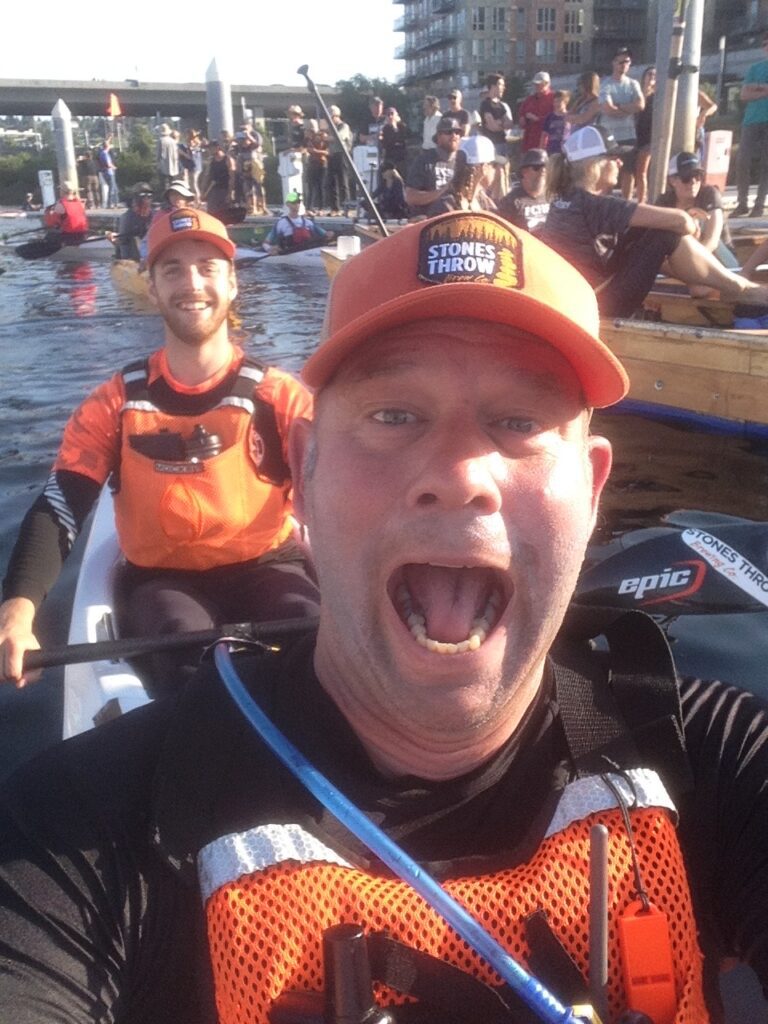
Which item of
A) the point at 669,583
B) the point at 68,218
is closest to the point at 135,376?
the point at 669,583

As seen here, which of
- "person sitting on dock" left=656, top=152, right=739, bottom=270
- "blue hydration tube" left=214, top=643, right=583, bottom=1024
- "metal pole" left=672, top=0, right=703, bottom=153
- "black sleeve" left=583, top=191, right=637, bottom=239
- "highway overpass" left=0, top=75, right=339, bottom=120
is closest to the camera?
"blue hydration tube" left=214, top=643, right=583, bottom=1024

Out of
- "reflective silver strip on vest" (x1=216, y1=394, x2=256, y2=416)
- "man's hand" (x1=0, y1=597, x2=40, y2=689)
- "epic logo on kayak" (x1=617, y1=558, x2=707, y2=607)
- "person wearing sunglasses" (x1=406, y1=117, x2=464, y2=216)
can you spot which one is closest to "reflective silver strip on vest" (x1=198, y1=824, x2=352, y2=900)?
"man's hand" (x1=0, y1=597, x2=40, y2=689)

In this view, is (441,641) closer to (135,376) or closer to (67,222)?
(135,376)

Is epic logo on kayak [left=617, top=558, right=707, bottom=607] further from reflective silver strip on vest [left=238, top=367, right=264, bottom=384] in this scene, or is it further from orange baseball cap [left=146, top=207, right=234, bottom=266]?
orange baseball cap [left=146, top=207, right=234, bottom=266]

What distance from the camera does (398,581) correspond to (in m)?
1.54

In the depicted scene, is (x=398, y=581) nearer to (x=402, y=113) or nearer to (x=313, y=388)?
(x=313, y=388)

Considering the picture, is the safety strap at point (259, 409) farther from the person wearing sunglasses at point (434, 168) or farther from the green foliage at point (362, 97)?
the green foliage at point (362, 97)

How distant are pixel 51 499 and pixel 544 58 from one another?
3438 inches

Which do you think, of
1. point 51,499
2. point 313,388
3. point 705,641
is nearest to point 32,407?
point 51,499

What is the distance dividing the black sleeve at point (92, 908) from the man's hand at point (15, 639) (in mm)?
1639

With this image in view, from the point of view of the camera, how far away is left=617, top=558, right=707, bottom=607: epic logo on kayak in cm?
392

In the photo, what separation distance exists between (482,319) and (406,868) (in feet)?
2.74

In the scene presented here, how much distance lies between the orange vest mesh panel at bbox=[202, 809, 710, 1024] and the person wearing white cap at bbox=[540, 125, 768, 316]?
5.99 meters

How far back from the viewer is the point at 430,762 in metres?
1.49
